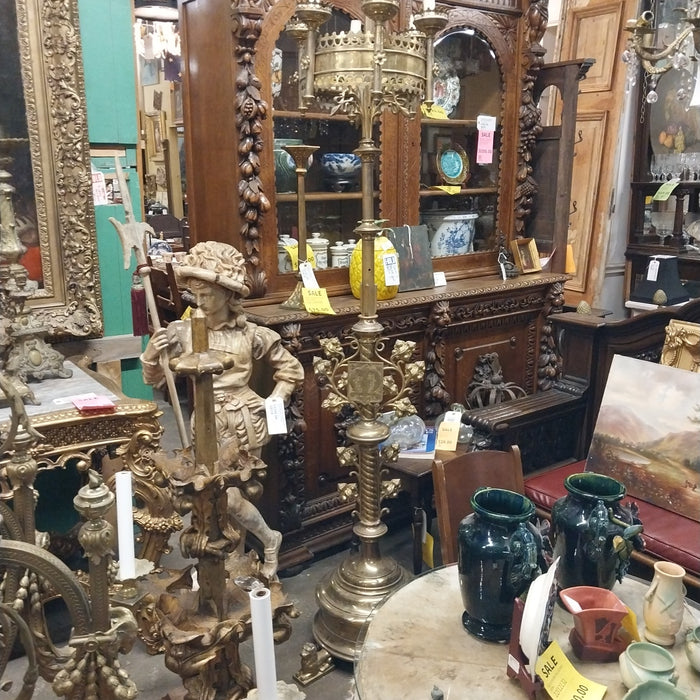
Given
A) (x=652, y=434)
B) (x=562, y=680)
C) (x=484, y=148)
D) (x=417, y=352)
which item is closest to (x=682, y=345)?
(x=652, y=434)

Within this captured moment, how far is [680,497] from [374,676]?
133 centimetres

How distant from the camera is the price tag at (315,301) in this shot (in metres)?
2.38

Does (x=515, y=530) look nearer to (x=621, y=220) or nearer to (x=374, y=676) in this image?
(x=374, y=676)

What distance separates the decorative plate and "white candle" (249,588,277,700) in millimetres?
2498

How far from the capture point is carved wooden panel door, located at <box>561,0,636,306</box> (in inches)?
164

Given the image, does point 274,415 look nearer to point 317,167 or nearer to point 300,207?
point 300,207

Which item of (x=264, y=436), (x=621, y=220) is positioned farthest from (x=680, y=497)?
(x=621, y=220)

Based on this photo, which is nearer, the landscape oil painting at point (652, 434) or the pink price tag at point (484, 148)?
the landscape oil painting at point (652, 434)

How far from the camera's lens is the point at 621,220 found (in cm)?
445

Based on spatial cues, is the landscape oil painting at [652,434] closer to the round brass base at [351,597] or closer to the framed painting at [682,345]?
the framed painting at [682,345]

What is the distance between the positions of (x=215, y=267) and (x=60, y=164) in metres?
0.73

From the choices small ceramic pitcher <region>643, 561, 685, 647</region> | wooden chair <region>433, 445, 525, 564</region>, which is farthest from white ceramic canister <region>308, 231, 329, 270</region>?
small ceramic pitcher <region>643, 561, 685, 647</region>

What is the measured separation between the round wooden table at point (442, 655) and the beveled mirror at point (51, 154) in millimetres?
1590

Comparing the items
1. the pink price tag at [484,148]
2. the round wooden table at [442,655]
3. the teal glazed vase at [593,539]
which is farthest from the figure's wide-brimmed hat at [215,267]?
the pink price tag at [484,148]
